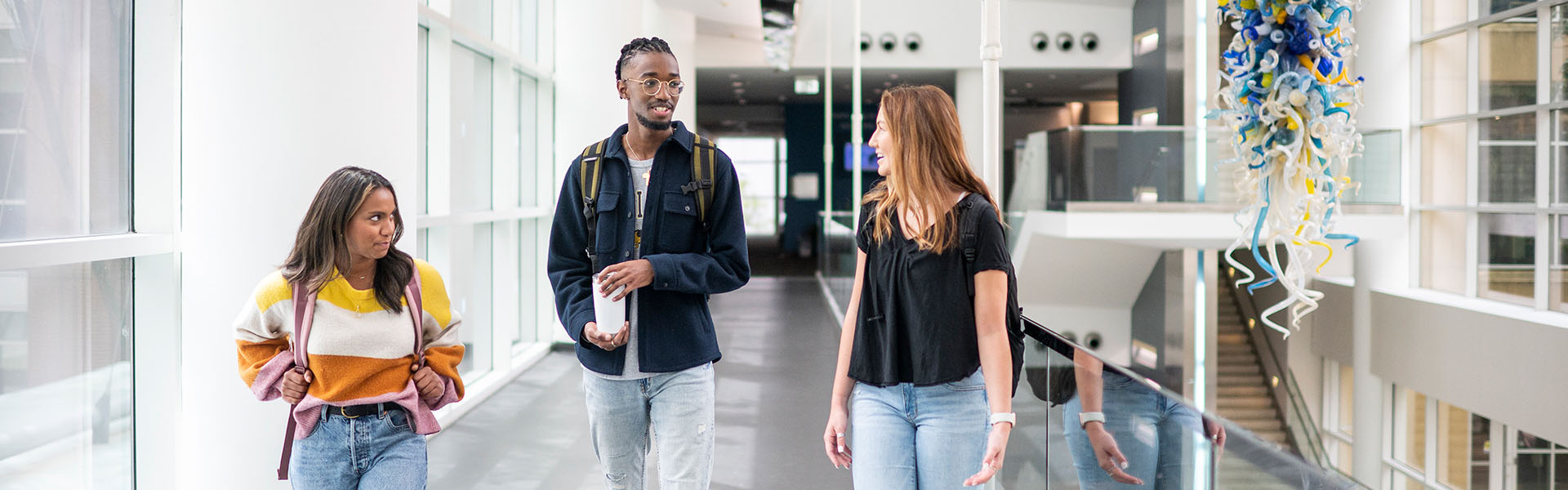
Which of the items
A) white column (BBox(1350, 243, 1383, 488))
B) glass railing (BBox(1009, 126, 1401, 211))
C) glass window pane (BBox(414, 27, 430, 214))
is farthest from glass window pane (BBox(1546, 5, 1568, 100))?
glass window pane (BBox(414, 27, 430, 214))

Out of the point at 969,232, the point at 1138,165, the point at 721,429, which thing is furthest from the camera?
the point at 1138,165

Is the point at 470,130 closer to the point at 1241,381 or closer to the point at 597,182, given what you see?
the point at 597,182

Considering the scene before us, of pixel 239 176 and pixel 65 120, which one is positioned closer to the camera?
pixel 65 120

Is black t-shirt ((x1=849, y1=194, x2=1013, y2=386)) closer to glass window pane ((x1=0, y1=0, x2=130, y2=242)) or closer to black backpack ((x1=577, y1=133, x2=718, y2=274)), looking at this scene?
black backpack ((x1=577, y1=133, x2=718, y2=274))

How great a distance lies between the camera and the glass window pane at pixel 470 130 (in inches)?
264

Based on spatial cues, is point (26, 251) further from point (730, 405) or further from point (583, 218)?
point (730, 405)

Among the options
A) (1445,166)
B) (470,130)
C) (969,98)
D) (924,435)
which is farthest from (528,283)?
(1445,166)

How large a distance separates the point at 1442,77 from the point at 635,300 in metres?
16.6

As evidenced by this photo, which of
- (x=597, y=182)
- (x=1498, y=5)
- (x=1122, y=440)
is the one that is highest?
(x=1498, y=5)

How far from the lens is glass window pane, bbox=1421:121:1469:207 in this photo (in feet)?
50.3

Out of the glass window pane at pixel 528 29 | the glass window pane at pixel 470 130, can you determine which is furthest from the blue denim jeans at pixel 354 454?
the glass window pane at pixel 528 29

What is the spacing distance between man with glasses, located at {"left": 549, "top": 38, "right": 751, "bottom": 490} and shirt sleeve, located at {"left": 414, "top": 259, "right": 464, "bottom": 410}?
0.23 meters

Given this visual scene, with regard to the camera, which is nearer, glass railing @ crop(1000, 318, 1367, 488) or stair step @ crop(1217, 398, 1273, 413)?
glass railing @ crop(1000, 318, 1367, 488)

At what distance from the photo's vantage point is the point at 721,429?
19.6ft
